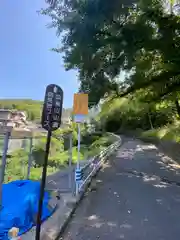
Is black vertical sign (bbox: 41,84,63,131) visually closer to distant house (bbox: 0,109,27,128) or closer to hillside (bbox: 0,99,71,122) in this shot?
distant house (bbox: 0,109,27,128)

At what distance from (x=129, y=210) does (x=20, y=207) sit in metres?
2.44

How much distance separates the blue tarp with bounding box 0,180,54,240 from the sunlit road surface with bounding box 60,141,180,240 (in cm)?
78

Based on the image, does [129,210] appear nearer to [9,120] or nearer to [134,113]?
[9,120]

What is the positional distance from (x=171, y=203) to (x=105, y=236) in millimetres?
2681

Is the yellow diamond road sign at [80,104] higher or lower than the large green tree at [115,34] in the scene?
lower

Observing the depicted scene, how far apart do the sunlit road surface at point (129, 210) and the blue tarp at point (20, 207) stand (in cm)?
78

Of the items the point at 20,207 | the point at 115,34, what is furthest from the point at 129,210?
the point at 115,34

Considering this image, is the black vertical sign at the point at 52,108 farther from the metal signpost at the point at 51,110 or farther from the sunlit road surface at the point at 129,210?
the sunlit road surface at the point at 129,210

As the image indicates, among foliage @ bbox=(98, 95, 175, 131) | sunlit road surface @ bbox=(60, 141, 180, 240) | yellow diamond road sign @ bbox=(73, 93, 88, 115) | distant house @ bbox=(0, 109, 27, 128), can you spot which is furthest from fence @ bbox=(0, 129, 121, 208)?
foliage @ bbox=(98, 95, 175, 131)

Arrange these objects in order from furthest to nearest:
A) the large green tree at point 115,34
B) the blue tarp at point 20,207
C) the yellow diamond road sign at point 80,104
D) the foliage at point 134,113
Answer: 1. the foliage at point 134,113
2. the yellow diamond road sign at point 80,104
3. the large green tree at point 115,34
4. the blue tarp at point 20,207

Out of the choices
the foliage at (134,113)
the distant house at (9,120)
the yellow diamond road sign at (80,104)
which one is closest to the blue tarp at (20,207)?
the distant house at (9,120)

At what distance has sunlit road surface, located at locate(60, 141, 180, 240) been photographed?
14.2ft

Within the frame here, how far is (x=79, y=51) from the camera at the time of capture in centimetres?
630

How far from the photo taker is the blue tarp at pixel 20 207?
4.59 m
